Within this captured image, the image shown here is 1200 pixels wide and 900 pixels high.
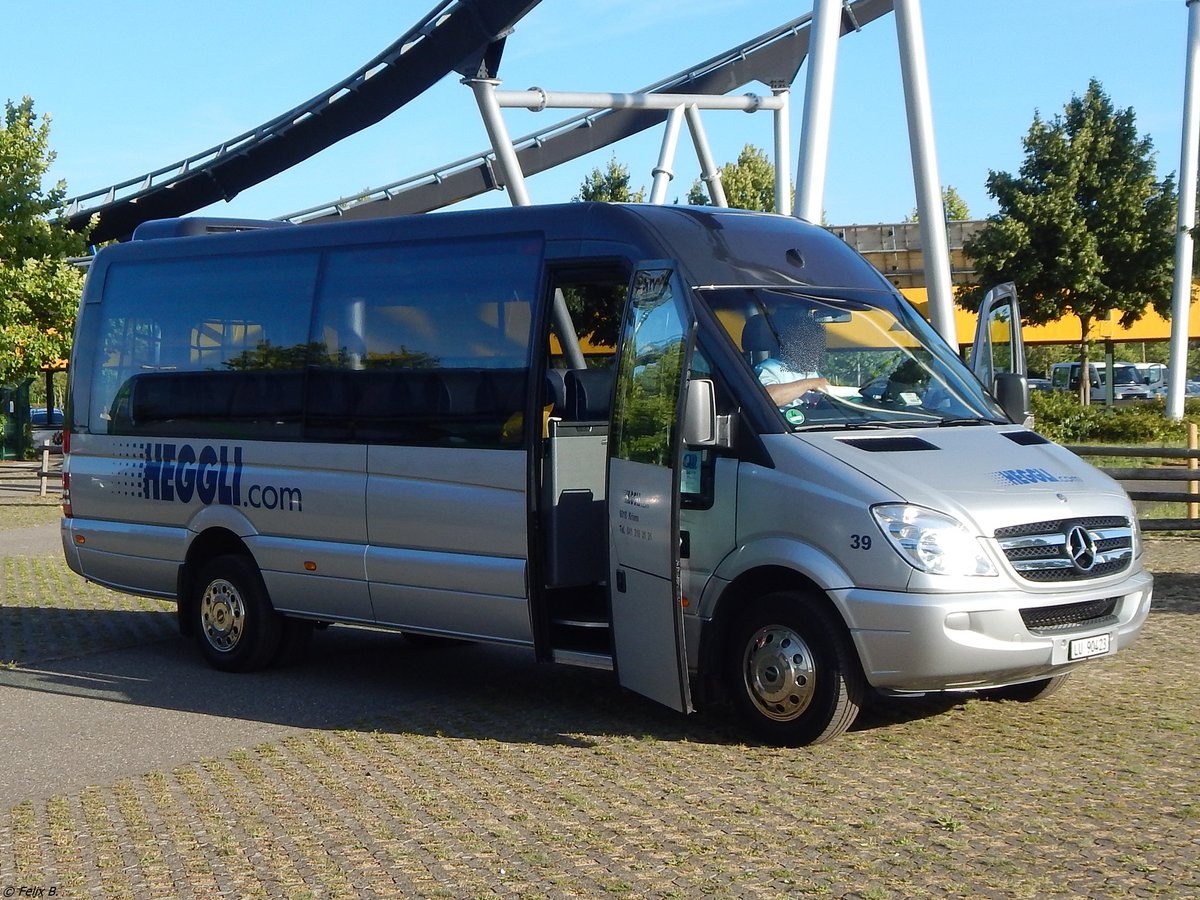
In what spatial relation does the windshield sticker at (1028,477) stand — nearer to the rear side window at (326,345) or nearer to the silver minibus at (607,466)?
the silver minibus at (607,466)

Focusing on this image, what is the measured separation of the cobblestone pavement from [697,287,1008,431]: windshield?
65.9 inches

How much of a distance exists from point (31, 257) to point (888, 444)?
98.3 feet

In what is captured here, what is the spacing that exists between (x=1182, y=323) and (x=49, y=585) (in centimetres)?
2554

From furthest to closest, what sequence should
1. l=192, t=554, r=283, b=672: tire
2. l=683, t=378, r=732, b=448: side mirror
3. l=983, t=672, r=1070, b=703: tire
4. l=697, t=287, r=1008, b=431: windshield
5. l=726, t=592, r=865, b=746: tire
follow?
l=192, t=554, r=283, b=672: tire → l=983, t=672, r=1070, b=703: tire → l=697, t=287, r=1008, b=431: windshield → l=683, t=378, r=732, b=448: side mirror → l=726, t=592, r=865, b=746: tire

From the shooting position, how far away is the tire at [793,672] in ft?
23.9

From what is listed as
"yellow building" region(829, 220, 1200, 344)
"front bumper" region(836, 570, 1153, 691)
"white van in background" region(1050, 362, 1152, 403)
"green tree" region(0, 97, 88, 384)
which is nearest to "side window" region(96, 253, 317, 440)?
"front bumper" region(836, 570, 1153, 691)

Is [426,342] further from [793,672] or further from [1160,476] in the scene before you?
[1160,476]

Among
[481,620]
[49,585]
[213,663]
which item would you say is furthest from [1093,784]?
[49,585]

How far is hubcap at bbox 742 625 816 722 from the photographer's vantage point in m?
7.41

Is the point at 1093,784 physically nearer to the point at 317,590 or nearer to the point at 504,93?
the point at 317,590

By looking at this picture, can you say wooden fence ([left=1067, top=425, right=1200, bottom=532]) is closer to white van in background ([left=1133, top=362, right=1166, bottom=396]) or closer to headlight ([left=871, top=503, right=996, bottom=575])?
headlight ([left=871, top=503, right=996, bottom=575])

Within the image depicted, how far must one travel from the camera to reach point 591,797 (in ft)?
22.0

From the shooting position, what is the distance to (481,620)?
344 inches

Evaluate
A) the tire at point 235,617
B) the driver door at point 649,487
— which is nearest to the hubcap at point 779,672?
the driver door at point 649,487
